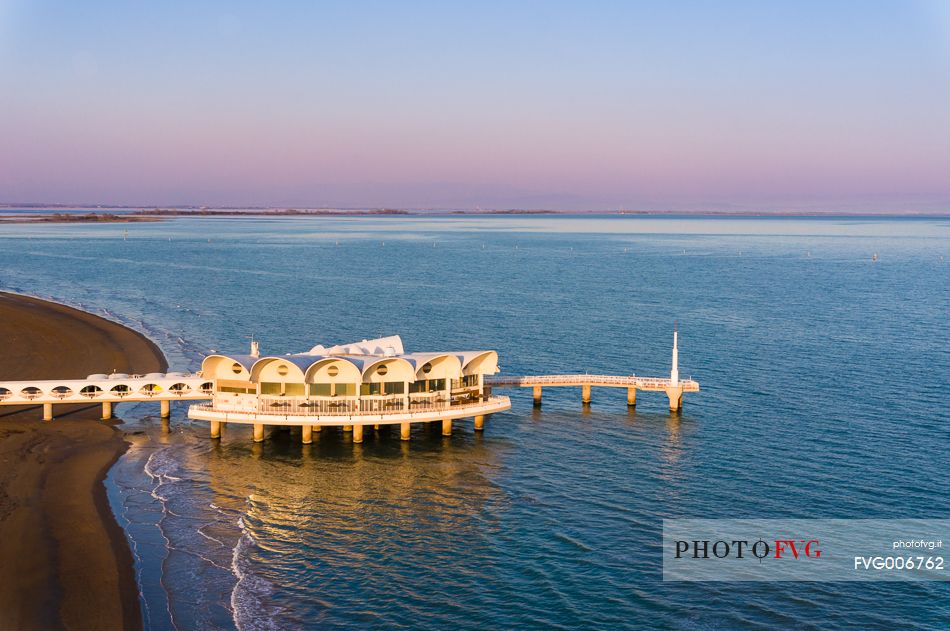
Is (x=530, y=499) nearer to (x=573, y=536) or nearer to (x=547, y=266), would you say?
(x=573, y=536)

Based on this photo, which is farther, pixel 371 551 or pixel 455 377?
pixel 455 377

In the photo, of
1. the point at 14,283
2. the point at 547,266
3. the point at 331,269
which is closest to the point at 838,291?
the point at 547,266

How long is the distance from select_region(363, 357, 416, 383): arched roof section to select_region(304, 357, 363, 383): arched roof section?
65 centimetres

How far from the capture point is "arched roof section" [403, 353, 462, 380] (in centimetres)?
5722

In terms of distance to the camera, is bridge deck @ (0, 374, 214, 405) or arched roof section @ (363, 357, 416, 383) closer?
arched roof section @ (363, 357, 416, 383)

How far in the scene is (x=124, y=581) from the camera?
3544 cm

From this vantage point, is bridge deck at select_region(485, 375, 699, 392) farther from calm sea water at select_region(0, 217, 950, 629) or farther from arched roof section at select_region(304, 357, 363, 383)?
arched roof section at select_region(304, 357, 363, 383)

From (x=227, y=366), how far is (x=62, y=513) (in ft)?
51.6

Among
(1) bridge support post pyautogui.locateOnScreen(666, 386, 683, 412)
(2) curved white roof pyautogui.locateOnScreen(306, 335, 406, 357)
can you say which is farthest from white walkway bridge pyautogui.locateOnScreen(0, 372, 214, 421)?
(1) bridge support post pyautogui.locateOnScreen(666, 386, 683, 412)

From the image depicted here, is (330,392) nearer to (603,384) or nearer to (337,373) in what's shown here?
(337,373)

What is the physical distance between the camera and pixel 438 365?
5788cm

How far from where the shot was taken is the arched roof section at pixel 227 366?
55.8m

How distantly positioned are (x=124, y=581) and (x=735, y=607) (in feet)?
82.8

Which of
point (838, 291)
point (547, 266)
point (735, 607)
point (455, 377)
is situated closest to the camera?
point (735, 607)
